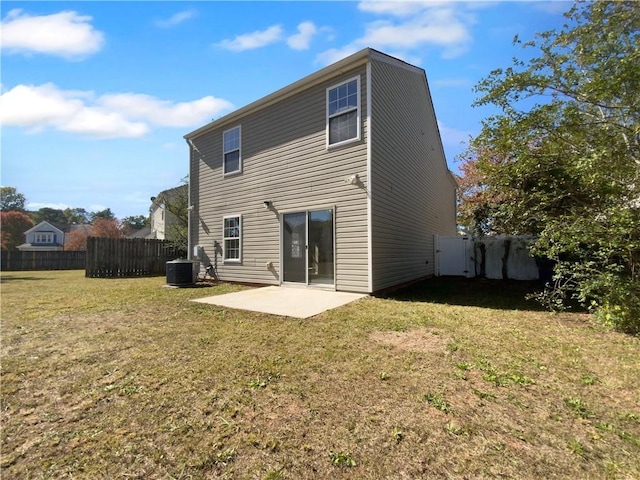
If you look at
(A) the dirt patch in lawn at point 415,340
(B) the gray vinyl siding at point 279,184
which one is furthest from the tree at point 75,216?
(A) the dirt patch in lawn at point 415,340

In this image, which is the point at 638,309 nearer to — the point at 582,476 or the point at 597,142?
the point at 597,142

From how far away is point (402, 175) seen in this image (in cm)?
949

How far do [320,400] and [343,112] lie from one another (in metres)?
6.86

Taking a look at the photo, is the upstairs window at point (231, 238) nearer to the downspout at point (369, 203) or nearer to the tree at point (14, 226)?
the downspout at point (369, 203)

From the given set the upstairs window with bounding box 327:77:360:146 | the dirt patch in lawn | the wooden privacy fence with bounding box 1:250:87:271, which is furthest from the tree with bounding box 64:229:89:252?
the dirt patch in lawn

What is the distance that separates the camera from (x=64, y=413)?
8.58 ft

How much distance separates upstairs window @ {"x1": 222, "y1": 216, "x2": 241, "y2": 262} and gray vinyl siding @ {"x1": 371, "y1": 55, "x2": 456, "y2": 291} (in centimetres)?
488

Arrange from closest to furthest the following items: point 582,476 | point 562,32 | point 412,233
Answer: point 582,476
point 562,32
point 412,233

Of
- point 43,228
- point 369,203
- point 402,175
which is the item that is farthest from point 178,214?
point 43,228

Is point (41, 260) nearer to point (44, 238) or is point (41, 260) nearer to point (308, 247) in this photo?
point (308, 247)

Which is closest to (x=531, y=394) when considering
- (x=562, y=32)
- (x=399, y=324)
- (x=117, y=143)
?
(x=399, y=324)

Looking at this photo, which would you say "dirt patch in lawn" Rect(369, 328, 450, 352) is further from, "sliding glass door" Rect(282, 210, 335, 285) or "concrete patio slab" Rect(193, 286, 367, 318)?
"sliding glass door" Rect(282, 210, 335, 285)

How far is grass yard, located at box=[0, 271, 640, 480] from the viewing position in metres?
1.99

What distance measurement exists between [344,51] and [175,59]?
4.26 m
